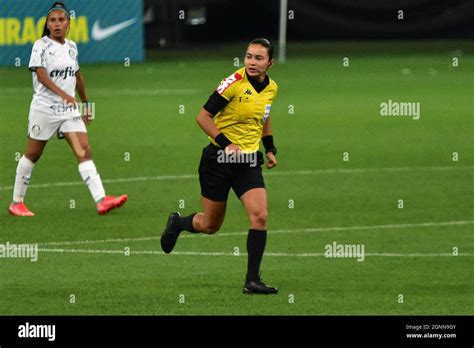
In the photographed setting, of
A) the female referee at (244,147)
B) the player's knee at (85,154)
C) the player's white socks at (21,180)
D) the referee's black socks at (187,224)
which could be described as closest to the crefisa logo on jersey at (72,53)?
the player's knee at (85,154)

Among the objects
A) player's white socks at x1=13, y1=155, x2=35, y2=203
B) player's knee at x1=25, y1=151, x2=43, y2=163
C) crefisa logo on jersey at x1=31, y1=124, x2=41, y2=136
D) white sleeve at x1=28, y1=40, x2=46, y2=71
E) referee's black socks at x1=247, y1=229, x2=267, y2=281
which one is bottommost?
referee's black socks at x1=247, y1=229, x2=267, y2=281

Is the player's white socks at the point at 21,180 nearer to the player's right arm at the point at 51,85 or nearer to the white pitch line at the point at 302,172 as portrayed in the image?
the player's right arm at the point at 51,85

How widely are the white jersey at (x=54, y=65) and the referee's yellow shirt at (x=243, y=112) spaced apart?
4.30m

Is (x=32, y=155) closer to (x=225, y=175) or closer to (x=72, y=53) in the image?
(x=72, y=53)

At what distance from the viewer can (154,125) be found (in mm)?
25859

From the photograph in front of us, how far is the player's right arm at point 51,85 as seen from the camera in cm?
1605

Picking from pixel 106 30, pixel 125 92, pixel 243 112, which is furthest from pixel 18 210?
pixel 106 30

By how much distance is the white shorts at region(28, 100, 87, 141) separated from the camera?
1639 cm

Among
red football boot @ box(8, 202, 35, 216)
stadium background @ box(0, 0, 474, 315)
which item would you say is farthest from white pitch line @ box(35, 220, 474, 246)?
red football boot @ box(8, 202, 35, 216)

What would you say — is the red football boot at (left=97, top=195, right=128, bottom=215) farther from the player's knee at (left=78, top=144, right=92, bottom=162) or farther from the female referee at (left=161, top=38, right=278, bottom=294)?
A: the female referee at (left=161, top=38, right=278, bottom=294)

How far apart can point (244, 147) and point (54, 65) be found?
458 cm
